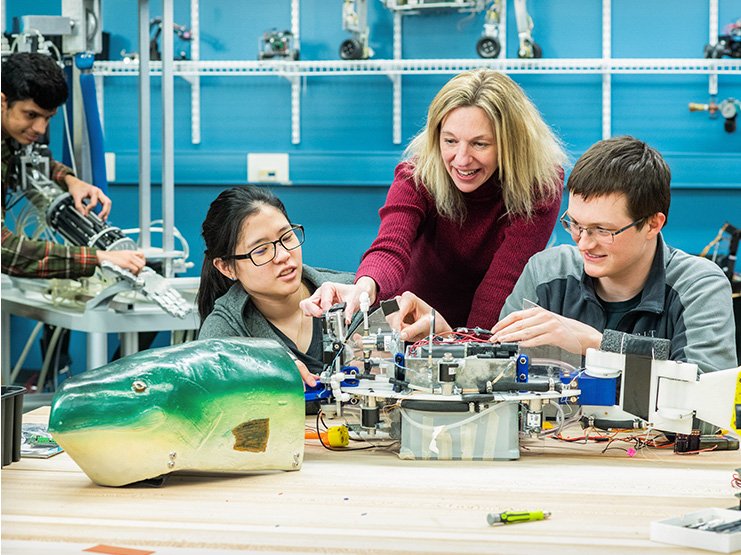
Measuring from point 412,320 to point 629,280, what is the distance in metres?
0.43

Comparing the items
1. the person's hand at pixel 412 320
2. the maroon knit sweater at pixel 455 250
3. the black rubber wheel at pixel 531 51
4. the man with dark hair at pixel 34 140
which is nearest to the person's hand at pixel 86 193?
the man with dark hair at pixel 34 140

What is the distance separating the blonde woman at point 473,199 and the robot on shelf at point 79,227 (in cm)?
94

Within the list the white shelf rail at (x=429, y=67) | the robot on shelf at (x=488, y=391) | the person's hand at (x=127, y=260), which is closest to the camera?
the robot on shelf at (x=488, y=391)

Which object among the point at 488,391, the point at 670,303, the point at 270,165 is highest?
the point at 270,165

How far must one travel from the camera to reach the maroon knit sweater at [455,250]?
2127 millimetres

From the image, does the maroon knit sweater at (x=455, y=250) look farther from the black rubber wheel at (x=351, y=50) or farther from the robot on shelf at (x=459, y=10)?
the black rubber wheel at (x=351, y=50)

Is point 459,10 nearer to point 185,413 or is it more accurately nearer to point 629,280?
point 629,280

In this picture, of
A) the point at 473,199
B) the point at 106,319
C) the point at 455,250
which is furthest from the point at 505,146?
the point at 106,319

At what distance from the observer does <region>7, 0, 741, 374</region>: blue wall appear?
13.3 feet

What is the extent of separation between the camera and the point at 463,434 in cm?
147

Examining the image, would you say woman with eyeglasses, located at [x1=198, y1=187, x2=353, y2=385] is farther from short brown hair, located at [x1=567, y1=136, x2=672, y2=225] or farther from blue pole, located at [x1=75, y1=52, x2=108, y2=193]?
blue pole, located at [x1=75, y1=52, x2=108, y2=193]

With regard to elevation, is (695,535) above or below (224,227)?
below

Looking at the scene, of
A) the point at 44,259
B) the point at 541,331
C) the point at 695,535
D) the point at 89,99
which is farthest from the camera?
the point at 89,99

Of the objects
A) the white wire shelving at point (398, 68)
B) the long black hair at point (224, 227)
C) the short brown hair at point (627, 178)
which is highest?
the white wire shelving at point (398, 68)
